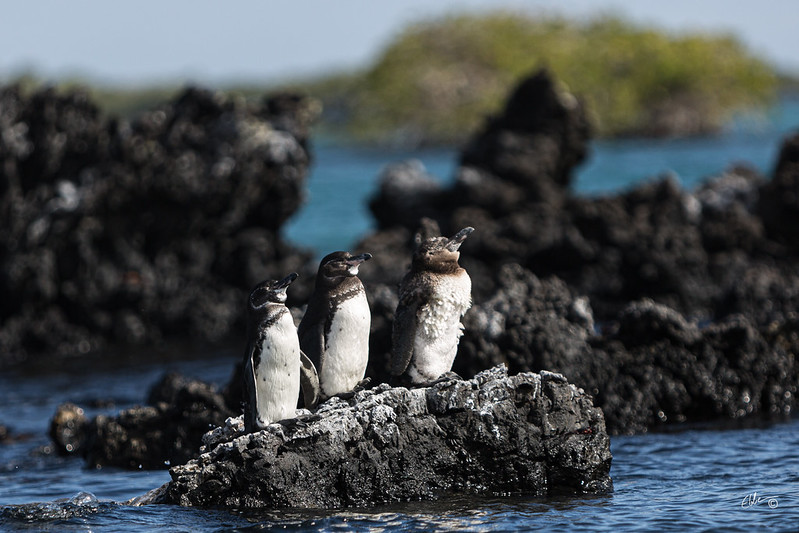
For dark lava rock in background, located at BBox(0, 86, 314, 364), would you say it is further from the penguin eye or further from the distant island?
the distant island

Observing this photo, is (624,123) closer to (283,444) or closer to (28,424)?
(28,424)

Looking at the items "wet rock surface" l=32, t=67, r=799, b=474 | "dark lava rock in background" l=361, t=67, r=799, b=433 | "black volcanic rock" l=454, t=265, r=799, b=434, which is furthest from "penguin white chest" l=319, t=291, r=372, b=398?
"wet rock surface" l=32, t=67, r=799, b=474

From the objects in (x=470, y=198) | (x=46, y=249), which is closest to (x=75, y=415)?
(x=46, y=249)

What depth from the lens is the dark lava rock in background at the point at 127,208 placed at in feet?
69.2

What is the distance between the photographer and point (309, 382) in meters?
9.25

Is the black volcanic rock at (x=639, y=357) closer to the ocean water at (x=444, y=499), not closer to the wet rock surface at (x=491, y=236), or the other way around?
the ocean water at (x=444, y=499)

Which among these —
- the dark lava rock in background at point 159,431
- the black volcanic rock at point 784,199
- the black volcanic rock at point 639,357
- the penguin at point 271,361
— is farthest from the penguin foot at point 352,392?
the black volcanic rock at point 784,199

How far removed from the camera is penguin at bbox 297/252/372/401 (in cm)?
927

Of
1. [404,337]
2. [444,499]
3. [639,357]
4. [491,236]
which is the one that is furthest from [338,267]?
[491,236]

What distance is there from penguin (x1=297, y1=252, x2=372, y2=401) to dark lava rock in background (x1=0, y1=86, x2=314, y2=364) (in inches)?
485

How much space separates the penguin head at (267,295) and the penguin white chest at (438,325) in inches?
45.9

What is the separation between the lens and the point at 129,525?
8.83 meters

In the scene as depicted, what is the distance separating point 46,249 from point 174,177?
2.62 metres

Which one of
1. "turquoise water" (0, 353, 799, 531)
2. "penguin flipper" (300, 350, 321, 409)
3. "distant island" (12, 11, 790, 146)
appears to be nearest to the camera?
"turquoise water" (0, 353, 799, 531)
